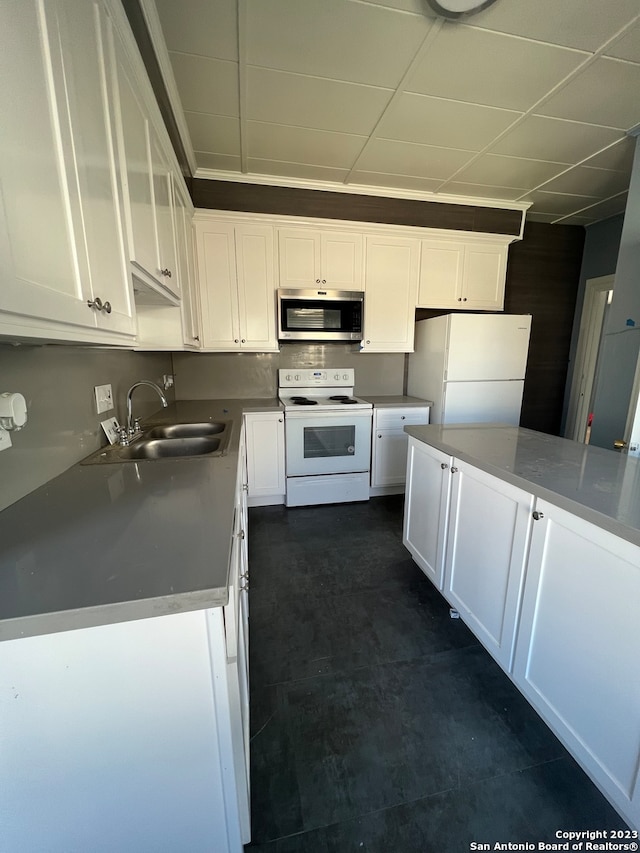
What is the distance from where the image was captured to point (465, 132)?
2084mm

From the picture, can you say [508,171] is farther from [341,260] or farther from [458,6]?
[458,6]

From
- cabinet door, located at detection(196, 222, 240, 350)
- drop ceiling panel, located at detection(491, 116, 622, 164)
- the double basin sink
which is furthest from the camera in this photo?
cabinet door, located at detection(196, 222, 240, 350)

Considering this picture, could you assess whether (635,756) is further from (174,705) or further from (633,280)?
(633,280)

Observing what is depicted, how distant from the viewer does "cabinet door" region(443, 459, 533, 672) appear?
1.19 m

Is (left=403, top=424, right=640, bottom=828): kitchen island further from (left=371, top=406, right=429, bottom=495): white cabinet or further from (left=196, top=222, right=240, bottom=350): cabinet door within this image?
(left=196, top=222, right=240, bottom=350): cabinet door

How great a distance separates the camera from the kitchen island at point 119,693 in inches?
23.0

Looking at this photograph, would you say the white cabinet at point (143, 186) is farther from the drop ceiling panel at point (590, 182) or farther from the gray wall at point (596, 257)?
the gray wall at point (596, 257)

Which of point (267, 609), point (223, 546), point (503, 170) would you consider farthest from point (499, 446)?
point (503, 170)

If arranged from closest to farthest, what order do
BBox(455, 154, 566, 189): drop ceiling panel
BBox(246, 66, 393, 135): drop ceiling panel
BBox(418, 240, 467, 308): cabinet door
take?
BBox(246, 66, 393, 135): drop ceiling panel < BBox(455, 154, 566, 189): drop ceiling panel < BBox(418, 240, 467, 308): cabinet door

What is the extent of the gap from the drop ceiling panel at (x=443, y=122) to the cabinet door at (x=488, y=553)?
6.64 ft

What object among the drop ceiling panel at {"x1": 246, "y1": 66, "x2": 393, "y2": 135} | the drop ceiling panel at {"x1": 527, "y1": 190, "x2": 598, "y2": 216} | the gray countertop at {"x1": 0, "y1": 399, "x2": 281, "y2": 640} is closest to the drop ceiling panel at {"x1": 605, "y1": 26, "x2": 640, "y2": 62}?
the drop ceiling panel at {"x1": 246, "y1": 66, "x2": 393, "y2": 135}

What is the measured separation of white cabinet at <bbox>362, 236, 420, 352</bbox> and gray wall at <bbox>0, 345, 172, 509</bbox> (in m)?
2.12

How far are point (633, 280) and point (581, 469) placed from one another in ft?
5.77

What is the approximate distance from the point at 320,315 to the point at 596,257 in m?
2.99
